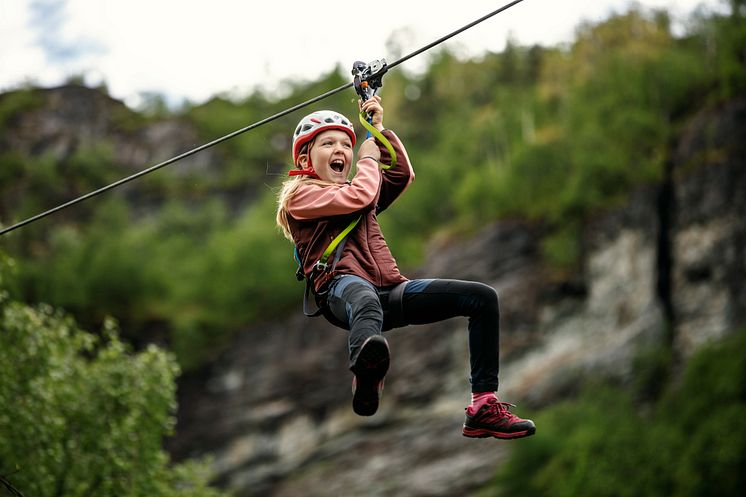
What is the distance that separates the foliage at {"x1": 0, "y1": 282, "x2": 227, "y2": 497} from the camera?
15805mm

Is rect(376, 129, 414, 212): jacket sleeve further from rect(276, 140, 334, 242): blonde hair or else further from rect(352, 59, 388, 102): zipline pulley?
rect(276, 140, 334, 242): blonde hair

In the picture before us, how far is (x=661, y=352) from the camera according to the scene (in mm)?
38250

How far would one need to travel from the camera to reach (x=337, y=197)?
268 inches

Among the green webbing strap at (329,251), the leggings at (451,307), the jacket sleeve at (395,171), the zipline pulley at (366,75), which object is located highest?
the zipline pulley at (366,75)

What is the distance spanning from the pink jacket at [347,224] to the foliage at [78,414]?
9.41 meters

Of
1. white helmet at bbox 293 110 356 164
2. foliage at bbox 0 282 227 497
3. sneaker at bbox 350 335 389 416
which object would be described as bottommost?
sneaker at bbox 350 335 389 416

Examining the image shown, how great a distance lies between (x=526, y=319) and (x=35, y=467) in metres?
28.9

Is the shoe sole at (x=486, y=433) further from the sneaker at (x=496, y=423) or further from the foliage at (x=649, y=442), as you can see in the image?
the foliage at (x=649, y=442)

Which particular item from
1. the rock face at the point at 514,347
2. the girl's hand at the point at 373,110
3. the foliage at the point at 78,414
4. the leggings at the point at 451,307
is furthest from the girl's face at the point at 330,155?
the rock face at the point at 514,347

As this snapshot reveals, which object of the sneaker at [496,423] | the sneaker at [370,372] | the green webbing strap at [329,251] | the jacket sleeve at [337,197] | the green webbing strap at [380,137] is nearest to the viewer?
the sneaker at [370,372]

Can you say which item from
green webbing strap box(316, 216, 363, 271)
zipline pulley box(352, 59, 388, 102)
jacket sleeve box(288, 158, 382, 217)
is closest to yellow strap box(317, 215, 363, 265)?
green webbing strap box(316, 216, 363, 271)

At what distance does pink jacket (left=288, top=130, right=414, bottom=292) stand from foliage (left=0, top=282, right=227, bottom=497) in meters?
9.41

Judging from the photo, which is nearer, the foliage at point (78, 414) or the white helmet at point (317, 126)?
the white helmet at point (317, 126)

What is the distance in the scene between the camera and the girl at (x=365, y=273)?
6695mm
